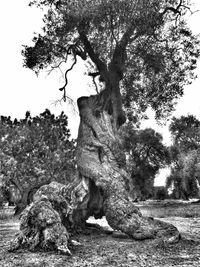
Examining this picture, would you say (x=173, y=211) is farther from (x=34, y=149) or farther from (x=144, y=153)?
(x=144, y=153)

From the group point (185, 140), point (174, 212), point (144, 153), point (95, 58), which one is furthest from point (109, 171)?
point (144, 153)

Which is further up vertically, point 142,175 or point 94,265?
point 142,175

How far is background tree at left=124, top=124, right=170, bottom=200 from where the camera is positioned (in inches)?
2100

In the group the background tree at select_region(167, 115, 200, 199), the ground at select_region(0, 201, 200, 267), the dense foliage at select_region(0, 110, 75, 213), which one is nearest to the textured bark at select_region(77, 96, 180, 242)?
the ground at select_region(0, 201, 200, 267)

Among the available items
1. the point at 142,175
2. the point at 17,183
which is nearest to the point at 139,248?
the point at 17,183

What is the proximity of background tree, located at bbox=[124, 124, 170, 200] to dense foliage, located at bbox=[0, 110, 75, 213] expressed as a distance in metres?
22.1

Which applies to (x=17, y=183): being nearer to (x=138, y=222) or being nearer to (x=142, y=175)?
(x=138, y=222)

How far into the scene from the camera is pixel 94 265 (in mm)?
8664

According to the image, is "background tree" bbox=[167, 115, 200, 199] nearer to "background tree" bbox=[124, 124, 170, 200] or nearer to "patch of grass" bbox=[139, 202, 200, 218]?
"background tree" bbox=[124, 124, 170, 200]

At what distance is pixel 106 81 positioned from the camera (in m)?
16.0

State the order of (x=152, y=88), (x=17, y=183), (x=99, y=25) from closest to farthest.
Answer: (x=99, y=25) → (x=152, y=88) → (x=17, y=183)

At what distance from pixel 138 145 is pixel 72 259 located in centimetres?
4621

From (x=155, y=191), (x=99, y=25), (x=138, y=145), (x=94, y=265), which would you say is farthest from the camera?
(x=155, y=191)

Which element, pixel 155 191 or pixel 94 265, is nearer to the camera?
pixel 94 265
